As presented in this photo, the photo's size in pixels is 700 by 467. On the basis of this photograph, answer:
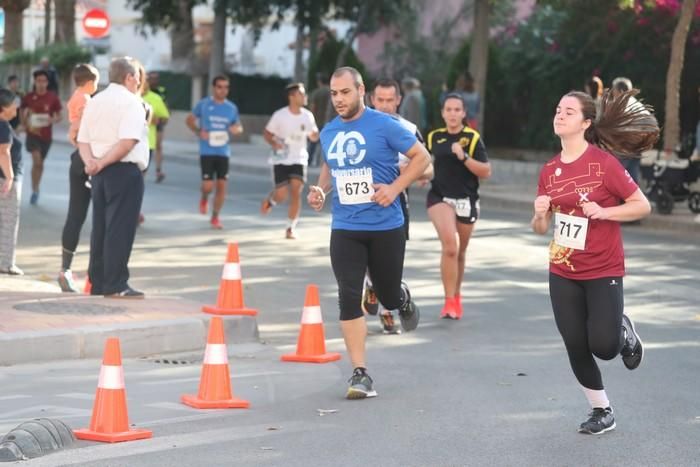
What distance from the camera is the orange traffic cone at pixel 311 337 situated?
9.95 meters

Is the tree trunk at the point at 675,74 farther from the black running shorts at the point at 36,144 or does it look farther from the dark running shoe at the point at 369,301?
the dark running shoe at the point at 369,301

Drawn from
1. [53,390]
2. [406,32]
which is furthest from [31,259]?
[406,32]

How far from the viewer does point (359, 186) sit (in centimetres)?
875

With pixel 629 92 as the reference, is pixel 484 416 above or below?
below

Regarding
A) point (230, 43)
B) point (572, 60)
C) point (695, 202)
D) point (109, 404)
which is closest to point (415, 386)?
point (109, 404)

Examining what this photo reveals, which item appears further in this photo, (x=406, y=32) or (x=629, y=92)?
(x=406, y=32)

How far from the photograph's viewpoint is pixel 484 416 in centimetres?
809

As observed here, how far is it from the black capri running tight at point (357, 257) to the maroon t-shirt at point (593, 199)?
143cm

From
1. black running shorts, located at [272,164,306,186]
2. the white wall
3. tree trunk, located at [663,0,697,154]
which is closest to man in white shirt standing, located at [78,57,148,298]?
black running shorts, located at [272,164,306,186]

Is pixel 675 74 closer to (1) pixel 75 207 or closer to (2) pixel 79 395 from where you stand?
(1) pixel 75 207

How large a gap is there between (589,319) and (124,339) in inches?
146

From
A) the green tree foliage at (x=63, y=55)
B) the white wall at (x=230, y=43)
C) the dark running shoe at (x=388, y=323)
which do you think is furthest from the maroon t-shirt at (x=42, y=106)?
the green tree foliage at (x=63, y=55)

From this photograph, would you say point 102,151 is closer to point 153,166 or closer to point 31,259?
point 31,259

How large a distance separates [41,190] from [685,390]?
15871mm
